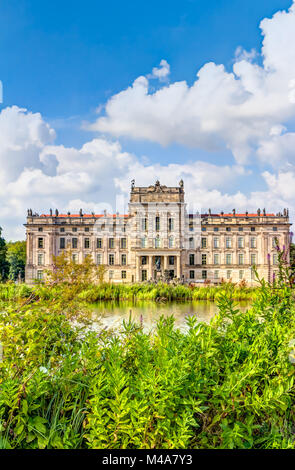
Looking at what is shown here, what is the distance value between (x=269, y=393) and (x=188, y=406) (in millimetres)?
542

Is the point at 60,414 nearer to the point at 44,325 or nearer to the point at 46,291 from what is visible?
the point at 44,325

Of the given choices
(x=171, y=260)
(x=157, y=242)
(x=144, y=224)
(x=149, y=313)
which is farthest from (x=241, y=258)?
(x=149, y=313)

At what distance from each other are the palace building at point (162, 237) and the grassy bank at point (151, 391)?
38.4 metres

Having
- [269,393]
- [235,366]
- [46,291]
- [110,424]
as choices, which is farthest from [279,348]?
[46,291]

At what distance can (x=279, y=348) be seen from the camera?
2648mm

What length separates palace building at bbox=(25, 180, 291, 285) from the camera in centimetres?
4200

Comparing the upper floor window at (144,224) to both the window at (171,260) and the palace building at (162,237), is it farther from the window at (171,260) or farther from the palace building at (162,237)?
the window at (171,260)

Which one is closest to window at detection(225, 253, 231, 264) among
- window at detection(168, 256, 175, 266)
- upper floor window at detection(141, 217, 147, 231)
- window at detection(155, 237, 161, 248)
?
window at detection(168, 256, 175, 266)

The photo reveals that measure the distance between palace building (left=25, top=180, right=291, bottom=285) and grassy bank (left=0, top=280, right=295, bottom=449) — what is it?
38388 millimetres

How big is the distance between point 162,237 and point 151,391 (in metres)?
39.7

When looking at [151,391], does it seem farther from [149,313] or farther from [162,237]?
[162,237]

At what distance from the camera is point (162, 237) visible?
41.7 meters

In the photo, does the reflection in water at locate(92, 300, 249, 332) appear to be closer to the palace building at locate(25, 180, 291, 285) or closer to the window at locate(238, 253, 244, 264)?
the palace building at locate(25, 180, 291, 285)

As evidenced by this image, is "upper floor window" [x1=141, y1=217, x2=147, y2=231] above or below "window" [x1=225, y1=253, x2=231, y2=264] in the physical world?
above
